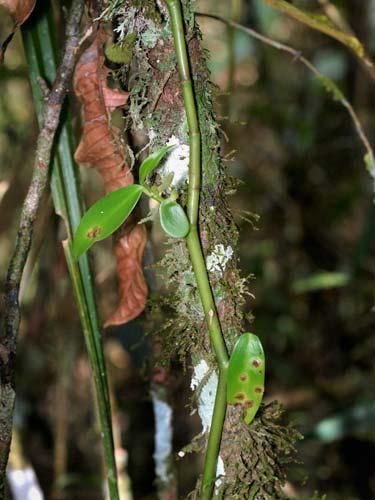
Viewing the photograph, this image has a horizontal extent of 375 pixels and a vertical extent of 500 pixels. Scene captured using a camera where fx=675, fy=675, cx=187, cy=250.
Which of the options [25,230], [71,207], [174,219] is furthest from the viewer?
[71,207]

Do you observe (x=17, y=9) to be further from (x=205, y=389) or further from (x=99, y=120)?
(x=205, y=389)

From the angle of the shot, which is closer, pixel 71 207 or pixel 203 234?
pixel 203 234

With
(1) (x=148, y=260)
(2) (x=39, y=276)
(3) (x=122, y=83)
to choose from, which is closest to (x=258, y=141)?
(2) (x=39, y=276)

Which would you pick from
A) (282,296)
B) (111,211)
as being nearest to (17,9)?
(111,211)

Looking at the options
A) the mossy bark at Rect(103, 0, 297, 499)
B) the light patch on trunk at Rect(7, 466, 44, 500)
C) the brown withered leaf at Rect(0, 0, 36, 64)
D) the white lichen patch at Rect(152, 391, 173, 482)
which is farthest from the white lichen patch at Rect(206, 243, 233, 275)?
the light patch on trunk at Rect(7, 466, 44, 500)

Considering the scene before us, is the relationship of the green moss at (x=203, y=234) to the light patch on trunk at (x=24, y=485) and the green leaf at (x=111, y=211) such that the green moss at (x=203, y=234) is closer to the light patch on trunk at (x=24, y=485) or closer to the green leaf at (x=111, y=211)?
the green leaf at (x=111, y=211)

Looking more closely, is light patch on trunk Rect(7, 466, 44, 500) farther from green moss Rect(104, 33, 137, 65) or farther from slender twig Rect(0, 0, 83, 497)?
green moss Rect(104, 33, 137, 65)
